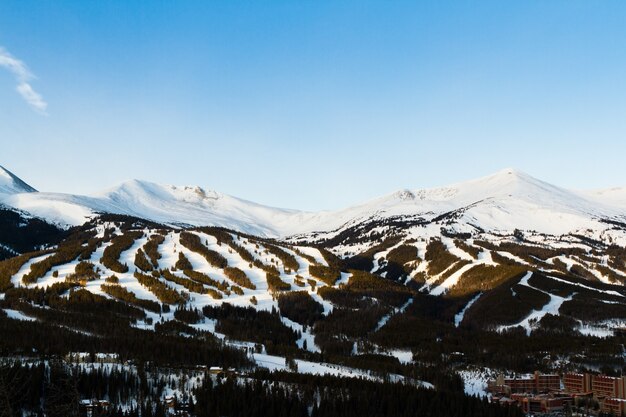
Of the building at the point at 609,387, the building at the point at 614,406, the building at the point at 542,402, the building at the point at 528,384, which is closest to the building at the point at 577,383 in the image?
the building at the point at 609,387

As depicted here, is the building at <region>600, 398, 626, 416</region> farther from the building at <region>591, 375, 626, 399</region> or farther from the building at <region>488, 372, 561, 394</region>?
the building at <region>488, 372, 561, 394</region>

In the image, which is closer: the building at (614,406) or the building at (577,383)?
the building at (614,406)

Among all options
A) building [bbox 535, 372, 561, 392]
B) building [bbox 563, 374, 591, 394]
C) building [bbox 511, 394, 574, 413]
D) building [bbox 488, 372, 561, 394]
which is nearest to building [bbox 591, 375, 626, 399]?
building [bbox 563, 374, 591, 394]

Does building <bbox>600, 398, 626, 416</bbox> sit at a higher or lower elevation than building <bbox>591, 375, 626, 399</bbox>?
lower

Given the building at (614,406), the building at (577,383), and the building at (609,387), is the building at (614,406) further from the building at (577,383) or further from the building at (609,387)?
the building at (577,383)

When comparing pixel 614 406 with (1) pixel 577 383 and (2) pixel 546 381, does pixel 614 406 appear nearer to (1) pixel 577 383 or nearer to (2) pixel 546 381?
(1) pixel 577 383
